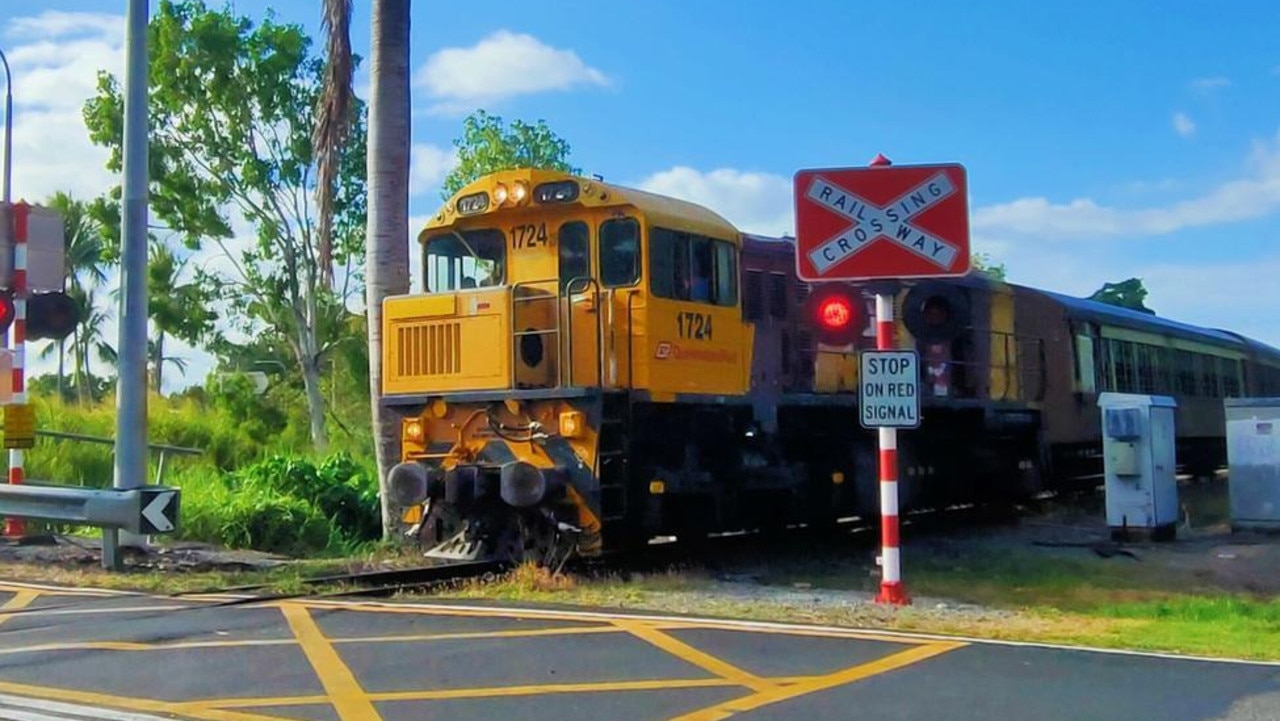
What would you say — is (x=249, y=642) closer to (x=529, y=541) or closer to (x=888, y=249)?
(x=529, y=541)

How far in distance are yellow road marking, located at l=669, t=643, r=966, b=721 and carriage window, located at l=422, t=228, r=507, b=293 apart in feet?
22.4

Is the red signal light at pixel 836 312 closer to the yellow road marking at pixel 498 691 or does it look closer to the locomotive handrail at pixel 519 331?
the locomotive handrail at pixel 519 331

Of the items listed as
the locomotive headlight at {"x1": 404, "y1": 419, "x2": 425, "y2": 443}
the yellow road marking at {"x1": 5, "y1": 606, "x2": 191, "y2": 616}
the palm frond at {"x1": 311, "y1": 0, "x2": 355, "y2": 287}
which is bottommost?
the yellow road marking at {"x1": 5, "y1": 606, "x2": 191, "y2": 616}

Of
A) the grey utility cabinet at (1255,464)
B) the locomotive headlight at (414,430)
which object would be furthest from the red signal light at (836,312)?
the grey utility cabinet at (1255,464)

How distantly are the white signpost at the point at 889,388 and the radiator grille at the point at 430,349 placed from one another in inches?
162

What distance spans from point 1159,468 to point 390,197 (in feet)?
30.8

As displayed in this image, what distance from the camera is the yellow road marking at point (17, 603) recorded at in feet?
30.9

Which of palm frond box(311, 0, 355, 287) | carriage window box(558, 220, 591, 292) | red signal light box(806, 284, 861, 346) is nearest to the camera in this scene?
red signal light box(806, 284, 861, 346)

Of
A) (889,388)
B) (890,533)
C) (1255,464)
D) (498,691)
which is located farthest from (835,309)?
(1255,464)

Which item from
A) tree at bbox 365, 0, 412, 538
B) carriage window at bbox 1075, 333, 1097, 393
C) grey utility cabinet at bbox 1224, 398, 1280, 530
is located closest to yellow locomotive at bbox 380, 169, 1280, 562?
tree at bbox 365, 0, 412, 538

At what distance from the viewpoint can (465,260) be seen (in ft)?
44.7

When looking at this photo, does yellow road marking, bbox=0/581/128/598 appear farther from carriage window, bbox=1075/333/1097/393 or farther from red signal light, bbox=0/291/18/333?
carriage window, bbox=1075/333/1097/393

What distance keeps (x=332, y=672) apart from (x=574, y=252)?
6.31 meters

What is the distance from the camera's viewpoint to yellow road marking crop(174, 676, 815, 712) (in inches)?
258
